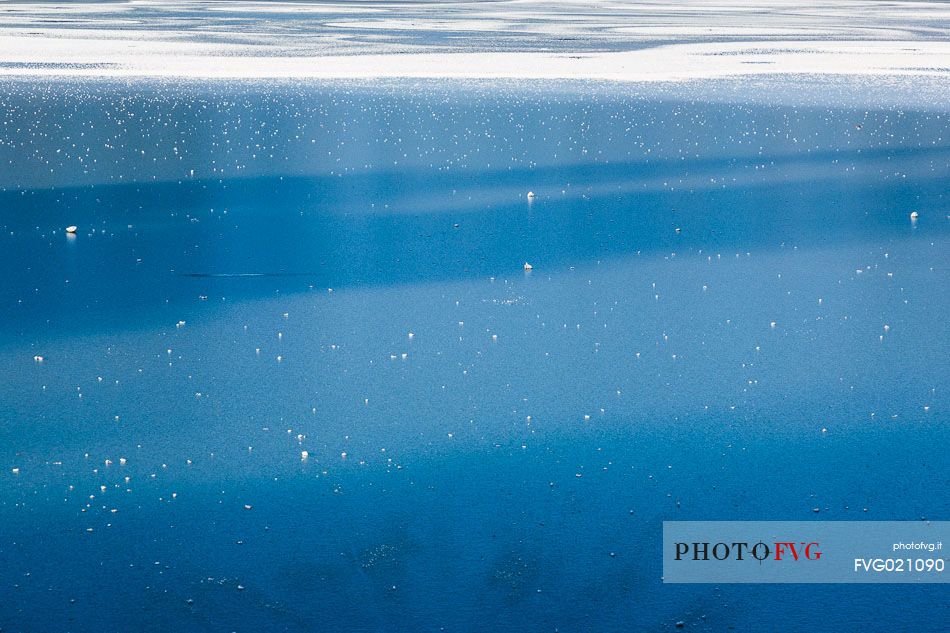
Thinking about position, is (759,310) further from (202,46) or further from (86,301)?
(202,46)

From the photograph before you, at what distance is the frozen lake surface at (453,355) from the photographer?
282 centimetres

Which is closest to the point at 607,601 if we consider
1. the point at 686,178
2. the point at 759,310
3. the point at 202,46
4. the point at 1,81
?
the point at 759,310

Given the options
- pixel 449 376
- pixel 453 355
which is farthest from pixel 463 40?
pixel 449 376

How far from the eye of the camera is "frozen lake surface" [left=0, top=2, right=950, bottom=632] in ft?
9.25

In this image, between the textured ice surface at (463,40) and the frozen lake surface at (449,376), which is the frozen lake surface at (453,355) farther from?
the textured ice surface at (463,40)

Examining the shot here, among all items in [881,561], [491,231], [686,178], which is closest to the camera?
[881,561]

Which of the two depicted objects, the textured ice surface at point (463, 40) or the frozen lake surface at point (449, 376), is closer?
the frozen lake surface at point (449, 376)

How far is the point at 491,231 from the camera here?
6.00 m

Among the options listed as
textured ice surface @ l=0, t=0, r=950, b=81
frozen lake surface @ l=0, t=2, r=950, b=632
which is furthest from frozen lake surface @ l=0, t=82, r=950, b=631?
textured ice surface @ l=0, t=0, r=950, b=81

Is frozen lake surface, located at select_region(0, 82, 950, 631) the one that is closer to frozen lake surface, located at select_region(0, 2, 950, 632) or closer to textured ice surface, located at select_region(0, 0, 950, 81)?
frozen lake surface, located at select_region(0, 2, 950, 632)

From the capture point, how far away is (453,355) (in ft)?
14.0

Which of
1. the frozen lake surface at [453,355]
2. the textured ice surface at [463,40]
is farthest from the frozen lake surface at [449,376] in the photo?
the textured ice surface at [463,40]

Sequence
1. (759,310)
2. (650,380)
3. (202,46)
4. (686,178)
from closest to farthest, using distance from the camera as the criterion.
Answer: (650,380), (759,310), (686,178), (202,46)

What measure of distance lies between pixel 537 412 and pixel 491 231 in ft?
7.60
